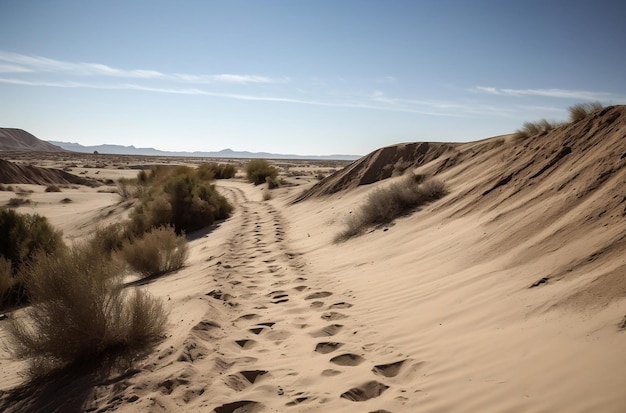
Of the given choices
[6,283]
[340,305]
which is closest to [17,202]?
[6,283]

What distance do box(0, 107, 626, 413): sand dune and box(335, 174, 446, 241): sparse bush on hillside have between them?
1.10 meters

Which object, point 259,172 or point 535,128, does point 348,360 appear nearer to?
point 535,128

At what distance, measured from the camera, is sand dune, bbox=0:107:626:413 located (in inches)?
131

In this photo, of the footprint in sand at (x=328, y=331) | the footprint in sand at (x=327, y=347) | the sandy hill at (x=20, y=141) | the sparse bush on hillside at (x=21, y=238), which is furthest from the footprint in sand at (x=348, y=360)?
the sandy hill at (x=20, y=141)

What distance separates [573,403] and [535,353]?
737 mm

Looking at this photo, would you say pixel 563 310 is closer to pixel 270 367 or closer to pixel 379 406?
pixel 379 406

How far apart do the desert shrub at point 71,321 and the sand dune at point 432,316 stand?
33 cm

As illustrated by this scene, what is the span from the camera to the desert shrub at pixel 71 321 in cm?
435

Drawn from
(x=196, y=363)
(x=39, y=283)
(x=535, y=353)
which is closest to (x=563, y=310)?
(x=535, y=353)

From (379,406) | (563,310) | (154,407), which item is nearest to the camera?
(379,406)

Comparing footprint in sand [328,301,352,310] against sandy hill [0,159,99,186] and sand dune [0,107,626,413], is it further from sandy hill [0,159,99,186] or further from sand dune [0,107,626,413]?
sandy hill [0,159,99,186]

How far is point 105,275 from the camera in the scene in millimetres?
4730

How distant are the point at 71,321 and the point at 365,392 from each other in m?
2.73

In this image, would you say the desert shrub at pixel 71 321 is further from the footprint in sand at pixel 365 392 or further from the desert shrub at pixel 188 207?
the desert shrub at pixel 188 207
